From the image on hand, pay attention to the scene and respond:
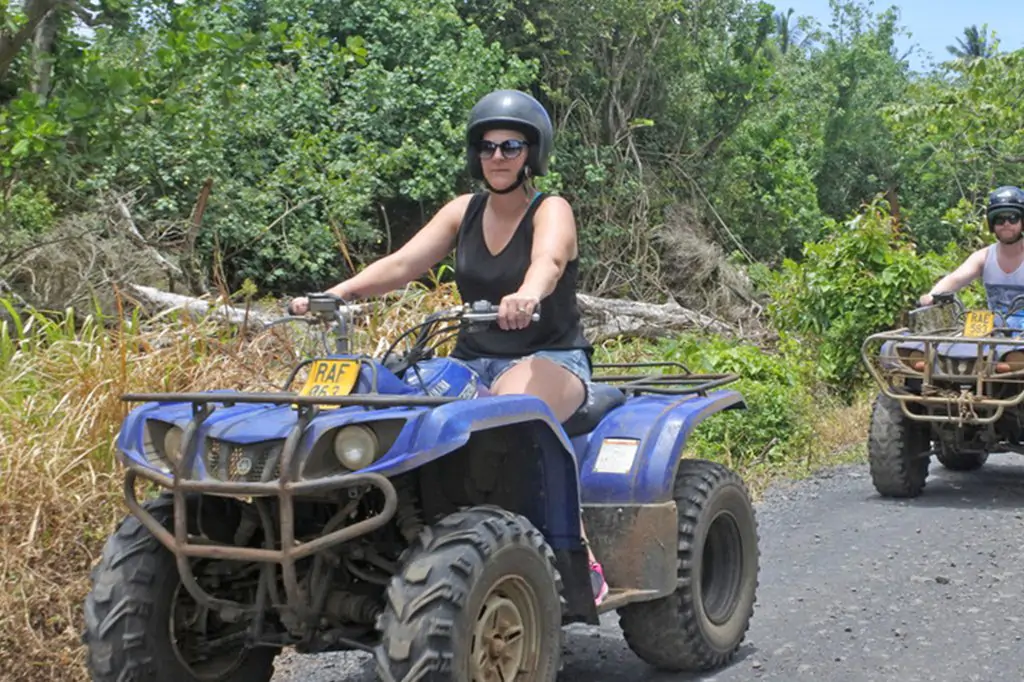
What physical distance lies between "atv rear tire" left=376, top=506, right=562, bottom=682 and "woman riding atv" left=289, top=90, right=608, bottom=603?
23.3 inches

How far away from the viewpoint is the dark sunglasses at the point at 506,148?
4797 millimetres

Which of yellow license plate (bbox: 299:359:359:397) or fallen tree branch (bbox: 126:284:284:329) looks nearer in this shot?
yellow license plate (bbox: 299:359:359:397)

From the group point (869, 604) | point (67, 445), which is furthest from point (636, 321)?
point (67, 445)

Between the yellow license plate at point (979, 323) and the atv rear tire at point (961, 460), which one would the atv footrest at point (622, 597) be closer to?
the yellow license plate at point (979, 323)

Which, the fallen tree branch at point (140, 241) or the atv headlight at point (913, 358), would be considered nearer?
the atv headlight at point (913, 358)

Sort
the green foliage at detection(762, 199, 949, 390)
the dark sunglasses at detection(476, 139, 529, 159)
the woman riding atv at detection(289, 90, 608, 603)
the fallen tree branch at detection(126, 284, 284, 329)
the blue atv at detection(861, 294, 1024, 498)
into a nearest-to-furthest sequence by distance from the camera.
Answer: the woman riding atv at detection(289, 90, 608, 603) → the dark sunglasses at detection(476, 139, 529, 159) → the fallen tree branch at detection(126, 284, 284, 329) → the blue atv at detection(861, 294, 1024, 498) → the green foliage at detection(762, 199, 949, 390)

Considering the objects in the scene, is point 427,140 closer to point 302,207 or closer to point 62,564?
point 302,207

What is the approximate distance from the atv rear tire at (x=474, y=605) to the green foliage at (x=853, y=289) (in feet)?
31.7

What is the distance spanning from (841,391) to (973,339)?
4914 millimetres

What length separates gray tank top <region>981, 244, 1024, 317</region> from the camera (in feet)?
32.0

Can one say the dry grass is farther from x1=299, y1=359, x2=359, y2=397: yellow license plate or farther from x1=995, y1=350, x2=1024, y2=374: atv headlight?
x1=995, y1=350, x2=1024, y2=374: atv headlight

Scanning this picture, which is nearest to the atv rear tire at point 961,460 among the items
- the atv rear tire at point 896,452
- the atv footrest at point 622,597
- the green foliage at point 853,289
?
the atv rear tire at point 896,452

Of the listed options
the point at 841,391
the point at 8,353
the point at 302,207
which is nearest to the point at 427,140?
the point at 302,207

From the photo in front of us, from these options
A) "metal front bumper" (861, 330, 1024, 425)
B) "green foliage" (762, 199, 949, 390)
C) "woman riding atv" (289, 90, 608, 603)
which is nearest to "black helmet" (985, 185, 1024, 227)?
"metal front bumper" (861, 330, 1024, 425)
